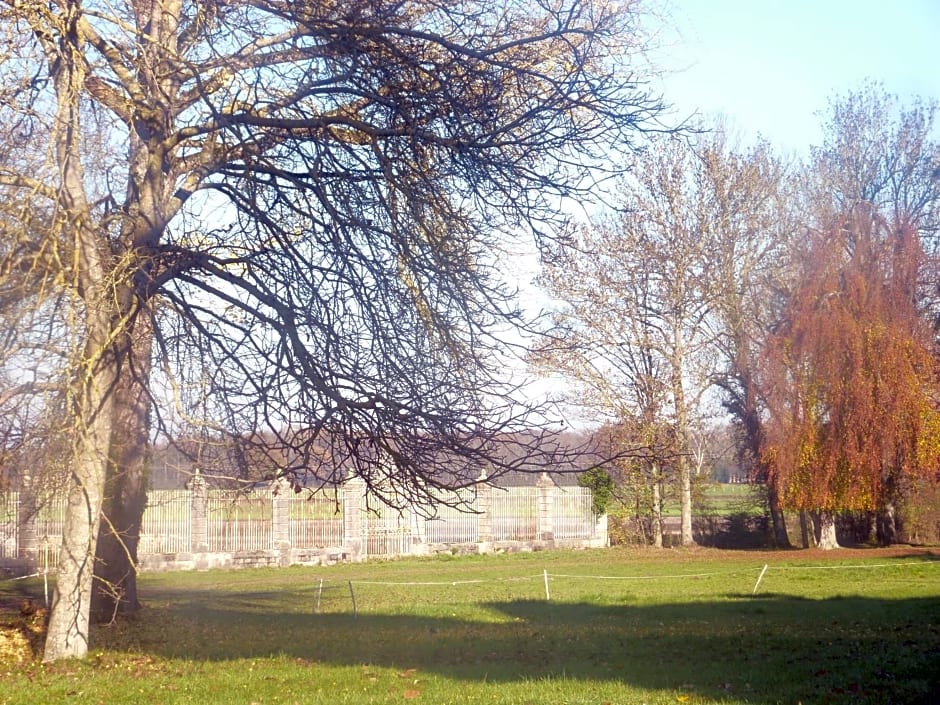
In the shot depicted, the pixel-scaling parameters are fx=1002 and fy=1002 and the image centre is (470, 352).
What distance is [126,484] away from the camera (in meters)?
13.5

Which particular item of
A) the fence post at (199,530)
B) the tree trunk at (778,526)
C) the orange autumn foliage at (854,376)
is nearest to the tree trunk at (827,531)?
the orange autumn foliage at (854,376)

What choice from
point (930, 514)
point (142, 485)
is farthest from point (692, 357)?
point (142, 485)

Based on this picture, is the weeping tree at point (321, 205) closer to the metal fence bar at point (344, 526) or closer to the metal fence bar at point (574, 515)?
the metal fence bar at point (344, 526)

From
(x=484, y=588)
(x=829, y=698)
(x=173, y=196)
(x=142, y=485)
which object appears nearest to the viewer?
(x=829, y=698)

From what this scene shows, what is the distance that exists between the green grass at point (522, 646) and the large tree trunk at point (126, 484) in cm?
72

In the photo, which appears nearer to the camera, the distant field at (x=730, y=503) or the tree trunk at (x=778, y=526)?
the tree trunk at (x=778, y=526)

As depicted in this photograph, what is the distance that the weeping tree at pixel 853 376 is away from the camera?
3200 cm

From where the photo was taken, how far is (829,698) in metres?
8.28

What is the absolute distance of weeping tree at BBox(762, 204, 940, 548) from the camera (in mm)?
32000

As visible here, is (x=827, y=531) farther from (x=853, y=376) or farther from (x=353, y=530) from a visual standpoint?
(x=353, y=530)

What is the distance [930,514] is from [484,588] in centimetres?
2080

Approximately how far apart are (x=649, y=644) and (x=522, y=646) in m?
1.57

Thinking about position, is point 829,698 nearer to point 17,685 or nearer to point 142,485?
point 17,685

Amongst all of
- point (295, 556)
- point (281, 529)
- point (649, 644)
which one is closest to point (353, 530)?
point (295, 556)
